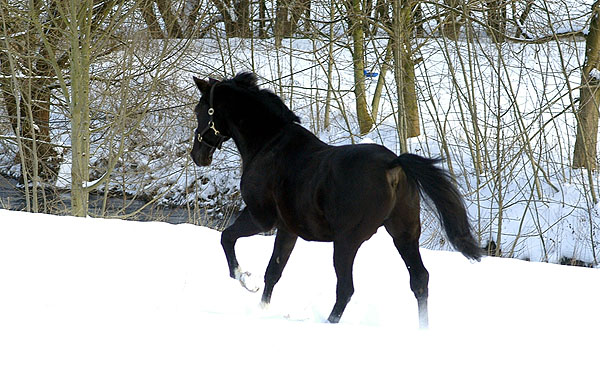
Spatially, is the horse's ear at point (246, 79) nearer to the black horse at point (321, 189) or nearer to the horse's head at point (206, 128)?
the black horse at point (321, 189)

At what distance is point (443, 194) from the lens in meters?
4.64

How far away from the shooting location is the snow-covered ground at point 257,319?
3.07 meters

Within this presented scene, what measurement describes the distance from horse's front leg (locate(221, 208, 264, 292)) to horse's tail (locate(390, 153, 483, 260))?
1332 mm

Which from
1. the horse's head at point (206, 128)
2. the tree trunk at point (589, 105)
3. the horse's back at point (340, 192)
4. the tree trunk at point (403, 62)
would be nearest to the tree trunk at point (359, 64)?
the tree trunk at point (403, 62)

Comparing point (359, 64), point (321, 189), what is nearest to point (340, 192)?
point (321, 189)

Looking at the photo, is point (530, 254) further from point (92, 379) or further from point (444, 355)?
point (92, 379)

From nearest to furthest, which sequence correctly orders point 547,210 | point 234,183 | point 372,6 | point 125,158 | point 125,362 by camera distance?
Answer: point 125,362 → point 547,210 → point 372,6 → point 125,158 → point 234,183

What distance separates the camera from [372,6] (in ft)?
47.2

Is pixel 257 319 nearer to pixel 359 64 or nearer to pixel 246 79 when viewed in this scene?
pixel 246 79

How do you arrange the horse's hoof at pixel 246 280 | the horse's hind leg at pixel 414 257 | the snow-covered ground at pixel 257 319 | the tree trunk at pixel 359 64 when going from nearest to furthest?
the snow-covered ground at pixel 257 319 → the horse's hind leg at pixel 414 257 → the horse's hoof at pixel 246 280 → the tree trunk at pixel 359 64

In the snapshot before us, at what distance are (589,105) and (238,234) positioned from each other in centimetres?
1027

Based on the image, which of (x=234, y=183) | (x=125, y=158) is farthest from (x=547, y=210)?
(x=125, y=158)

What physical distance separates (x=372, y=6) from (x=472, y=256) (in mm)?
10518

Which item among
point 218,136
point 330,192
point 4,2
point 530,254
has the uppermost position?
point 4,2
